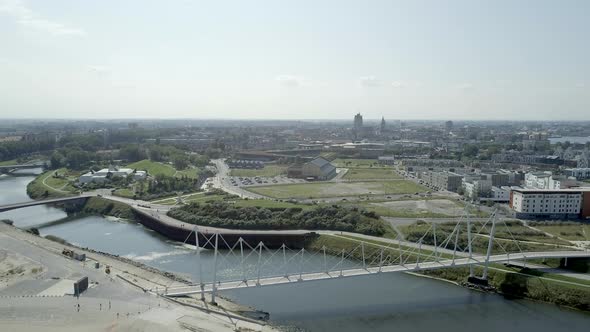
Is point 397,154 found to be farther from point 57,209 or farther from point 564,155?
point 57,209

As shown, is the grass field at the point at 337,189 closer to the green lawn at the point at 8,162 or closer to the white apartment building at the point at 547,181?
the white apartment building at the point at 547,181

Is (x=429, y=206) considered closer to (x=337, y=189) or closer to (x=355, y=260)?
(x=337, y=189)

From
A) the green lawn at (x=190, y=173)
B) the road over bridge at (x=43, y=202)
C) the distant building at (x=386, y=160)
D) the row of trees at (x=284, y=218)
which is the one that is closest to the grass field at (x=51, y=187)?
the road over bridge at (x=43, y=202)

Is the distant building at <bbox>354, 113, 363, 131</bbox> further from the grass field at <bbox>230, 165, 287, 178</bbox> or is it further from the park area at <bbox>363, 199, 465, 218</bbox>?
the park area at <bbox>363, 199, 465, 218</bbox>

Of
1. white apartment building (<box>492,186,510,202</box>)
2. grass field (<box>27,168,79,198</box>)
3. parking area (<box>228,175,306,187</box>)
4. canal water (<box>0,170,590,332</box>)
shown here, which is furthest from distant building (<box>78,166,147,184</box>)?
white apartment building (<box>492,186,510,202</box>)

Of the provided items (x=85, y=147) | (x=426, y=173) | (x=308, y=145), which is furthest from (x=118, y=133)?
(x=426, y=173)
